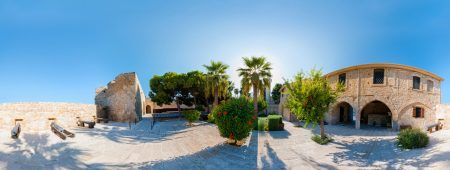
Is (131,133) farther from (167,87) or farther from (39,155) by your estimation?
(167,87)

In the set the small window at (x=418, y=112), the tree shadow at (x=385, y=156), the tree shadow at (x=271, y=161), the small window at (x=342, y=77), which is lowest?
the tree shadow at (x=271, y=161)

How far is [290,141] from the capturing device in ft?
50.4

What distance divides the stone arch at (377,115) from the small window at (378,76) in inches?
78.9

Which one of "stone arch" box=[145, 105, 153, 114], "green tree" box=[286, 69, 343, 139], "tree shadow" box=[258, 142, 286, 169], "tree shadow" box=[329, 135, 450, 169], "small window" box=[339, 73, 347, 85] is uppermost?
"small window" box=[339, 73, 347, 85]

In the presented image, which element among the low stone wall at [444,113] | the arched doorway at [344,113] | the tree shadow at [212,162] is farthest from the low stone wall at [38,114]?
the low stone wall at [444,113]

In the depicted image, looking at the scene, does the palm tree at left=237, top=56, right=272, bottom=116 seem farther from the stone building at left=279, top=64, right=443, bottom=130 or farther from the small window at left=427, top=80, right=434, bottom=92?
the small window at left=427, top=80, right=434, bottom=92

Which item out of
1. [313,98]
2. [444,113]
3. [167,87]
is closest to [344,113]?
[444,113]

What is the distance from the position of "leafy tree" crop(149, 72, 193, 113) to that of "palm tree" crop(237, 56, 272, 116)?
13868 mm

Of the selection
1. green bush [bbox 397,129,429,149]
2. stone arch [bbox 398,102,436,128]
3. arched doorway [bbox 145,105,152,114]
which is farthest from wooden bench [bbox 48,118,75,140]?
arched doorway [bbox 145,105,152,114]

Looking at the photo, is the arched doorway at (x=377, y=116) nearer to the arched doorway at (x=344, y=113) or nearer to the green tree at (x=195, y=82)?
the arched doorway at (x=344, y=113)

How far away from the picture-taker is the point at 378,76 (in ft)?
66.4

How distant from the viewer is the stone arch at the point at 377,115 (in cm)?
2170

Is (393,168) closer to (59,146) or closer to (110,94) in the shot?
(59,146)

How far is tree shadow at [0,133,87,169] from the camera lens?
8.82 metres
